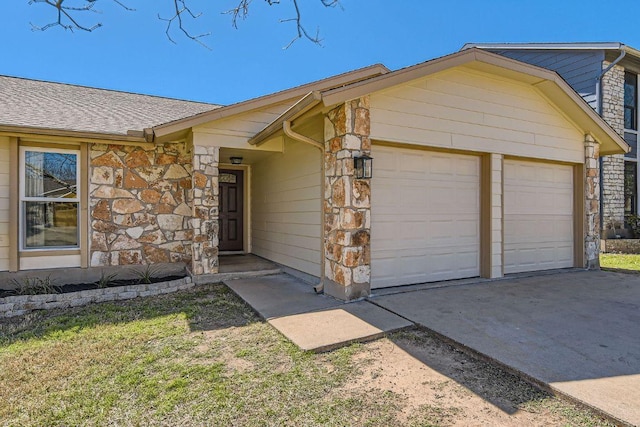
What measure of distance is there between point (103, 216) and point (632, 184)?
14.9m

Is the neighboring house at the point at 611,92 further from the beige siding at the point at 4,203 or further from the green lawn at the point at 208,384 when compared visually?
the beige siding at the point at 4,203

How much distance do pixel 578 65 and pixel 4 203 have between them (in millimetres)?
14531

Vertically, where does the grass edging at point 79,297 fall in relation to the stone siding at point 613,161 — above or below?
below

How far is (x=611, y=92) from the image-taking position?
1057 cm

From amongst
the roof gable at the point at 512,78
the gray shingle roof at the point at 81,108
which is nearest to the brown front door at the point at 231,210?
the gray shingle roof at the point at 81,108

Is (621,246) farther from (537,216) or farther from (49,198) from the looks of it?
(49,198)

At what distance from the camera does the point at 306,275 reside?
6.04 meters

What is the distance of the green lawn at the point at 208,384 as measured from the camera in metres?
2.31

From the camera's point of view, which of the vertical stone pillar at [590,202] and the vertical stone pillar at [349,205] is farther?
the vertical stone pillar at [590,202]

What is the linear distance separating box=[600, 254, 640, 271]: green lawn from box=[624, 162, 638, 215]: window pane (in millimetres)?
2314

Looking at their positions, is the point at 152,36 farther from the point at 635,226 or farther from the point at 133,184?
the point at 635,226

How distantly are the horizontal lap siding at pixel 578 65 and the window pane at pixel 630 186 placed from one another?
9.24 ft

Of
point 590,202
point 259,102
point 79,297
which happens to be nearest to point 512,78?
point 590,202

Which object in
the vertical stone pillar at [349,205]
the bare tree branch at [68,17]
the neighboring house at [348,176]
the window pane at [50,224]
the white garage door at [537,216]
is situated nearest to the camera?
the bare tree branch at [68,17]
